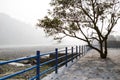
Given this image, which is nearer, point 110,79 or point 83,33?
point 110,79

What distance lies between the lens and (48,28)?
76.1 ft

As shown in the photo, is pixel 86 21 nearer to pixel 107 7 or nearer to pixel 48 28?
pixel 107 7

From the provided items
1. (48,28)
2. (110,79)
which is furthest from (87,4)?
(110,79)

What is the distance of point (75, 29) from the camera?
23.5 metres

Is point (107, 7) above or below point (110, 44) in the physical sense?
above

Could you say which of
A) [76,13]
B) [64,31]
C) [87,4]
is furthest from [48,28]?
[87,4]

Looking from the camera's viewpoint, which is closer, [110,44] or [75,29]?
[75,29]

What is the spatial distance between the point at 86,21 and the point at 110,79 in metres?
13.9

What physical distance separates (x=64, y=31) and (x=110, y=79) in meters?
14.2

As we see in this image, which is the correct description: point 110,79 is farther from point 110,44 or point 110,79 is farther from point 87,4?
point 110,44

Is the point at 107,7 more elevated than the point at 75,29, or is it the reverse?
the point at 107,7

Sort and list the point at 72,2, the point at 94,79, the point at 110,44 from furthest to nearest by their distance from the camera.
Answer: the point at 110,44 < the point at 72,2 < the point at 94,79

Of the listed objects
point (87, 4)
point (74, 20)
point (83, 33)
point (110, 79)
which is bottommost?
point (110, 79)

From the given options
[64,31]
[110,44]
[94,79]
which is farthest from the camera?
[110,44]
